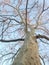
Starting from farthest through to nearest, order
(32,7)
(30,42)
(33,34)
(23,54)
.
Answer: (32,7) → (33,34) → (30,42) → (23,54)

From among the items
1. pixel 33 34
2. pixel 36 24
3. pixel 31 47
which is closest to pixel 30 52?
pixel 31 47

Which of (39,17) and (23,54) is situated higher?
(39,17)

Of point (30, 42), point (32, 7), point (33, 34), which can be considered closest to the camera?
point (30, 42)

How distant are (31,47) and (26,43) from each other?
29 centimetres

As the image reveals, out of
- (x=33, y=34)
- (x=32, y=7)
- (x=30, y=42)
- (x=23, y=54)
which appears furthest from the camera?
(x=32, y=7)

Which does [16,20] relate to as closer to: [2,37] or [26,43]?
[2,37]

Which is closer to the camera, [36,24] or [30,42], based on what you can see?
[30,42]

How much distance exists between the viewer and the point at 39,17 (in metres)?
11.4

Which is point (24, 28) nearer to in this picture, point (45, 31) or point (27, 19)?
point (27, 19)

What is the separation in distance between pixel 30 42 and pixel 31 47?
0.35 meters

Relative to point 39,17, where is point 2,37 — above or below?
below

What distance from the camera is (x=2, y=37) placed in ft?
39.2

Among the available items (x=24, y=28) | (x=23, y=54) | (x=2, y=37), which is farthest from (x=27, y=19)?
(x=23, y=54)

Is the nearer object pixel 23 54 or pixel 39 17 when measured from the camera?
pixel 23 54
